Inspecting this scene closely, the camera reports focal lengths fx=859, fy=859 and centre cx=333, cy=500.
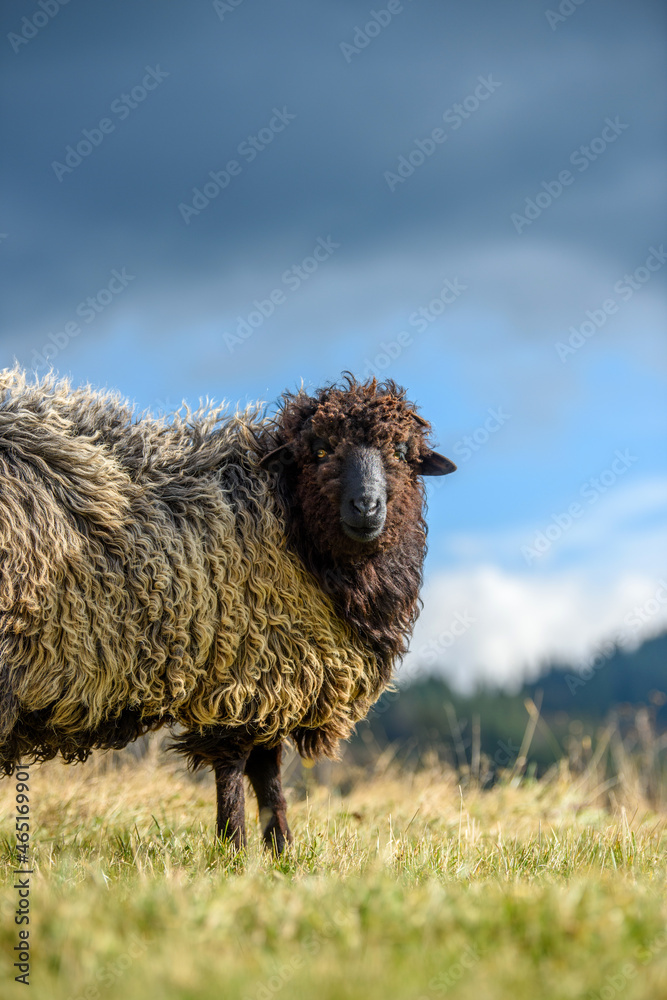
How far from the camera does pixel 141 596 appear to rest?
5.35 m

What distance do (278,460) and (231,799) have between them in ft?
7.47

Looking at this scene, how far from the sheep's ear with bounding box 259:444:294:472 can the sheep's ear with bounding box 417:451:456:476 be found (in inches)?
38.2

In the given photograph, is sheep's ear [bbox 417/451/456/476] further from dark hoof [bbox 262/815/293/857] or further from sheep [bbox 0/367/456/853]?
dark hoof [bbox 262/815/293/857]

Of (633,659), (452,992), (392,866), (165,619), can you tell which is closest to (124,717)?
(165,619)

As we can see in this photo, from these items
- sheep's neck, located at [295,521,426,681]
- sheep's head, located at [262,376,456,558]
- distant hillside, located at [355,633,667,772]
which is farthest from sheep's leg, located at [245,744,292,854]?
distant hillside, located at [355,633,667,772]

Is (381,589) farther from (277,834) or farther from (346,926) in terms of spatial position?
(346,926)

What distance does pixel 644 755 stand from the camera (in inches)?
458

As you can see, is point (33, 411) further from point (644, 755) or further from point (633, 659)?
point (633, 659)

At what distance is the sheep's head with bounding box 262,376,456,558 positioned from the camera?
17.8 ft

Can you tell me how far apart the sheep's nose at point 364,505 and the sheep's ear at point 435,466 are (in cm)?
101

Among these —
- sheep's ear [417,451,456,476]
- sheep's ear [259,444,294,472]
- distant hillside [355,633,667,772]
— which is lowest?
distant hillside [355,633,667,772]

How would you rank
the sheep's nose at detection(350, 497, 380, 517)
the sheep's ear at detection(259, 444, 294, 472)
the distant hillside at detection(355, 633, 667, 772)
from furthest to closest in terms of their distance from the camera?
1. the distant hillside at detection(355, 633, 667, 772)
2. the sheep's ear at detection(259, 444, 294, 472)
3. the sheep's nose at detection(350, 497, 380, 517)

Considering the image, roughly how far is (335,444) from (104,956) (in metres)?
3.46

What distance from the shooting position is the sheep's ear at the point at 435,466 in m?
6.25
